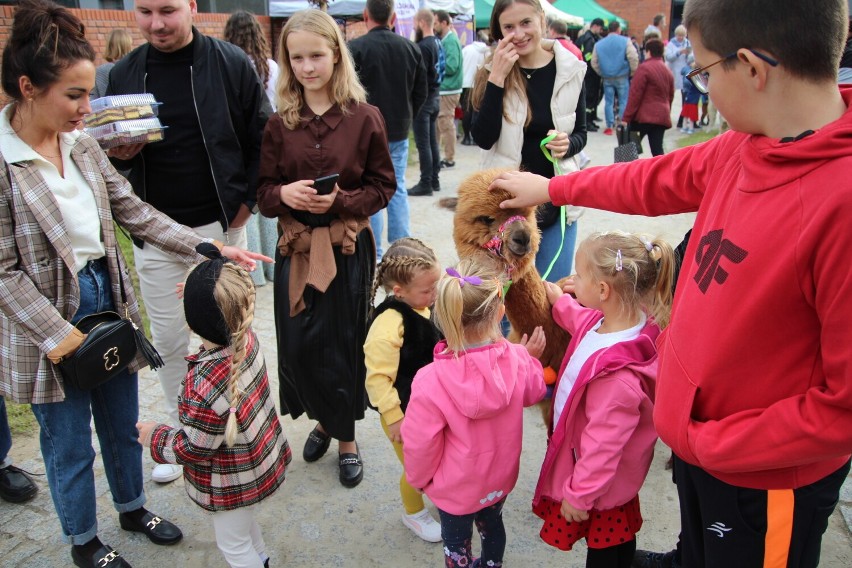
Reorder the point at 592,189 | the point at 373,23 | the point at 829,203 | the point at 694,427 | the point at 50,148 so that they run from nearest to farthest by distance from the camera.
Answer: the point at 829,203 < the point at 694,427 < the point at 592,189 < the point at 50,148 < the point at 373,23

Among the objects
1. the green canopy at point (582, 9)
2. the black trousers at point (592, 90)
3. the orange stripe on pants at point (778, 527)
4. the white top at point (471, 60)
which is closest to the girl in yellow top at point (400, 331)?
the orange stripe on pants at point (778, 527)

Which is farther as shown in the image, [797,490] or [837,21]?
[797,490]

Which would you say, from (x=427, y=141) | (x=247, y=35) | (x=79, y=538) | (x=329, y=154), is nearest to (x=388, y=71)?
(x=247, y=35)

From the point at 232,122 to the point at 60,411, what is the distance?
58.5 inches

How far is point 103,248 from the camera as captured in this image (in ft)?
7.98

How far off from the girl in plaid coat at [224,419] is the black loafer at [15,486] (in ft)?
4.26

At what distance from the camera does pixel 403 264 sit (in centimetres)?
249

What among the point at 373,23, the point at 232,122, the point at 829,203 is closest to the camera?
the point at 829,203

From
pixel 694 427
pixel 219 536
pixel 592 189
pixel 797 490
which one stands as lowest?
pixel 219 536

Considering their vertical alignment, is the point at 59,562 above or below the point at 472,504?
below

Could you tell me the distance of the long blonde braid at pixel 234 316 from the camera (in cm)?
209

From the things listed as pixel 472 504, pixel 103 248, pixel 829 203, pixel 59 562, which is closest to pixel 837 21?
pixel 829 203

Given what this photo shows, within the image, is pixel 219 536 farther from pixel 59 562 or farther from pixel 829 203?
pixel 829 203

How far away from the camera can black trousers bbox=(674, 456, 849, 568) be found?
1561 mm
